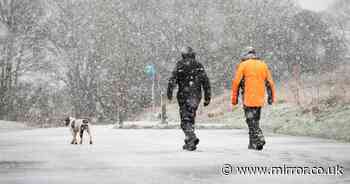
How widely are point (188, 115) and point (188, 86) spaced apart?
21.0 inches

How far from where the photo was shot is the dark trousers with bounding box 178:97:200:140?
11.7 meters

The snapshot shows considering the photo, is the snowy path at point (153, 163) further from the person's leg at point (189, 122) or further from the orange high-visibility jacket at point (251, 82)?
the orange high-visibility jacket at point (251, 82)

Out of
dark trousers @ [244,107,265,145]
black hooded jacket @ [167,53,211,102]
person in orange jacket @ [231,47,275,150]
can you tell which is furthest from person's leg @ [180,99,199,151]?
dark trousers @ [244,107,265,145]

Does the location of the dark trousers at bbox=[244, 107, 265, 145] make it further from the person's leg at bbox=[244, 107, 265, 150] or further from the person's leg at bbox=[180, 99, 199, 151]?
the person's leg at bbox=[180, 99, 199, 151]

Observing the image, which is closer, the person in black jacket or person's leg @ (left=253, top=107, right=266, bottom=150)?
person's leg @ (left=253, top=107, right=266, bottom=150)

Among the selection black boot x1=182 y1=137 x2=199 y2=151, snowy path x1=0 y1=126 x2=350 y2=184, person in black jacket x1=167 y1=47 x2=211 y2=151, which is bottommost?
snowy path x1=0 y1=126 x2=350 y2=184

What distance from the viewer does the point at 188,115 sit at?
1175cm

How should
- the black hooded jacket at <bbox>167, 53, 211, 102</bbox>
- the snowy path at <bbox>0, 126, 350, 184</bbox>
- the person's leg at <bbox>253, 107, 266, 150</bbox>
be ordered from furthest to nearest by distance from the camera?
the black hooded jacket at <bbox>167, 53, 211, 102</bbox>
the person's leg at <bbox>253, 107, 266, 150</bbox>
the snowy path at <bbox>0, 126, 350, 184</bbox>

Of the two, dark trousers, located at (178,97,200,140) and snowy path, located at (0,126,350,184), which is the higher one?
dark trousers, located at (178,97,200,140)

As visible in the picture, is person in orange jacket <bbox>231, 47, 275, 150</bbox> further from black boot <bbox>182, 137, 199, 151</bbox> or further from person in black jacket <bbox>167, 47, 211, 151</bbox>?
black boot <bbox>182, 137, 199, 151</bbox>

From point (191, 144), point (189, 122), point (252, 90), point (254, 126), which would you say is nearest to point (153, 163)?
point (191, 144)

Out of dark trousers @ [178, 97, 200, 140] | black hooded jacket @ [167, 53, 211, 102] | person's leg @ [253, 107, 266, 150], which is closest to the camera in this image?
person's leg @ [253, 107, 266, 150]

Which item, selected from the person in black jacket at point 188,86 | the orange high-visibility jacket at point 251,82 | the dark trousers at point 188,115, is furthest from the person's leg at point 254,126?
the dark trousers at point 188,115

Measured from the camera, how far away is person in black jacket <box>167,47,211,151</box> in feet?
38.5
